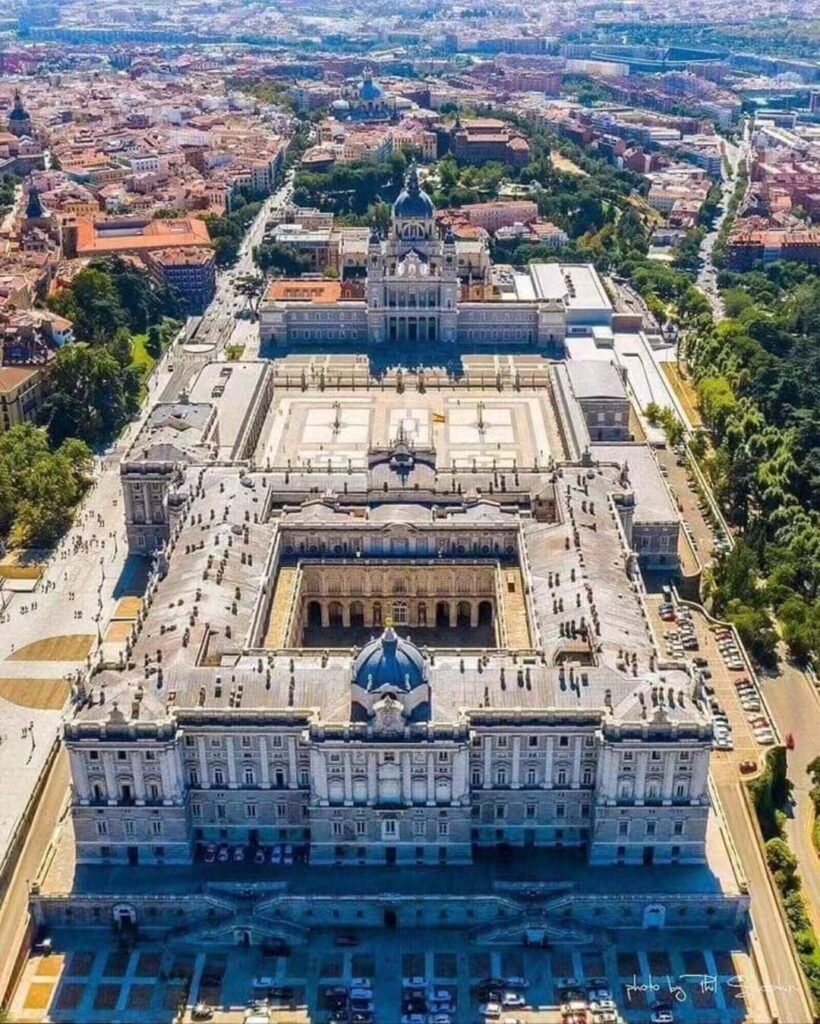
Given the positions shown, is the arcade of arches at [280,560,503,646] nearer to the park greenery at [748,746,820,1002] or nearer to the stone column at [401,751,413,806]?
the park greenery at [748,746,820,1002]

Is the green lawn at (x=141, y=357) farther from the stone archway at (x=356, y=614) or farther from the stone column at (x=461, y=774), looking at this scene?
the stone column at (x=461, y=774)

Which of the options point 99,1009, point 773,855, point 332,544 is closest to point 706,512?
point 332,544

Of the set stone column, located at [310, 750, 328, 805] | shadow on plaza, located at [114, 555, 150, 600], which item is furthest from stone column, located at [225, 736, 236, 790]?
shadow on plaza, located at [114, 555, 150, 600]

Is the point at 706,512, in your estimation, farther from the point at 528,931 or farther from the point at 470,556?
the point at 528,931

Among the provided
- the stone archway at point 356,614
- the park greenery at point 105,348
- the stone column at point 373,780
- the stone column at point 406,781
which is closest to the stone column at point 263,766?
the stone column at point 373,780

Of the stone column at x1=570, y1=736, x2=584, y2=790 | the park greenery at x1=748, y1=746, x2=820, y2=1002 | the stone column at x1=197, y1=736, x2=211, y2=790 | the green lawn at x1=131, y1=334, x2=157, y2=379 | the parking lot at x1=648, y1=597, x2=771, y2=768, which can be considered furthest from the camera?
the green lawn at x1=131, y1=334, x2=157, y2=379

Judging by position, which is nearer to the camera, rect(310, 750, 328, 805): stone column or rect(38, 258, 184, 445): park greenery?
rect(310, 750, 328, 805): stone column

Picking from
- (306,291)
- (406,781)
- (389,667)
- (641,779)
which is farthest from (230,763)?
(306,291)
